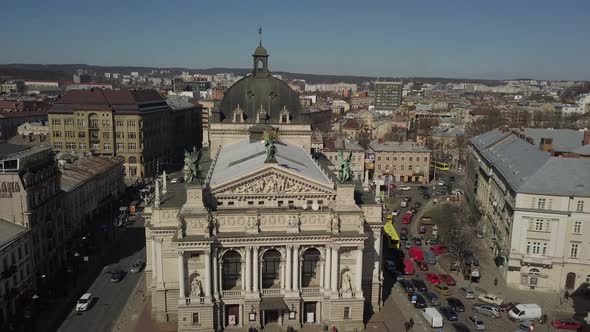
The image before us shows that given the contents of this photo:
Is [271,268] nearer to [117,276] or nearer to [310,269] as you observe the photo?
[310,269]

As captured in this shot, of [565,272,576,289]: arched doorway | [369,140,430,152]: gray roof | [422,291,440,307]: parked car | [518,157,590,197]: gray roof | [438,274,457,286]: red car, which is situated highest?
[518,157,590,197]: gray roof

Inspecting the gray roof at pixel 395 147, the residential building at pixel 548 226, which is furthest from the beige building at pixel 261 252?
the gray roof at pixel 395 147

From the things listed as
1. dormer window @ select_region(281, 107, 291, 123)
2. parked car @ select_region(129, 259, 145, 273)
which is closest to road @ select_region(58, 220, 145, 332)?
parked car @ select_region(129, 259, 145, 273)

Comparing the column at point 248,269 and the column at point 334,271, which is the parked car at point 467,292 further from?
the column at point 248,269

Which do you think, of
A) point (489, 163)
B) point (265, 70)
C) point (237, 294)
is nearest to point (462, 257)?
point (489, 163)

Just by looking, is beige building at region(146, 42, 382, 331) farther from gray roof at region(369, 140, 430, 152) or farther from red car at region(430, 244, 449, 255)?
gray roof at region(369, 140, 430, 152)

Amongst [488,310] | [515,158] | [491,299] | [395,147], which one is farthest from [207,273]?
[395,147]
